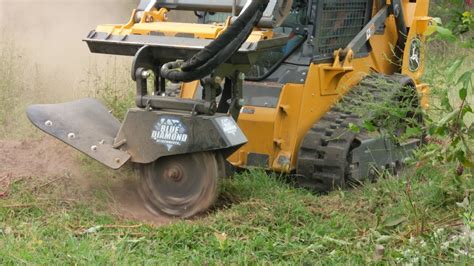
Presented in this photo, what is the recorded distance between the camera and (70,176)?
7.02 meters

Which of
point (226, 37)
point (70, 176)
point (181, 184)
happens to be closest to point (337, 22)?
point (226, 37)

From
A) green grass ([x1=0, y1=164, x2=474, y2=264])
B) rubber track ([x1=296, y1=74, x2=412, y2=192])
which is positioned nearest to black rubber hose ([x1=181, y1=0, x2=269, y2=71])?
green grass ([x1=0, y1=164, x2=474, y2=264])

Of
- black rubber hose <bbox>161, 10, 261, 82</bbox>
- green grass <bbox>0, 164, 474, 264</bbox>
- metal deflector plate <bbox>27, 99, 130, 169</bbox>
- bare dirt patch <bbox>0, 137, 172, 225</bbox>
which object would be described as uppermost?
black rubber hose <bbox>161, 10, 261, 82</bbox>

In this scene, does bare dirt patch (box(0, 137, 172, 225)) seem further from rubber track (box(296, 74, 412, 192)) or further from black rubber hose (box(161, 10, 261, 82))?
rubber track (box(296, 74, 412, 192))

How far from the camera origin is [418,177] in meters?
6.57

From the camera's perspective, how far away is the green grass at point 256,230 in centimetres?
527

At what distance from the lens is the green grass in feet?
17.3

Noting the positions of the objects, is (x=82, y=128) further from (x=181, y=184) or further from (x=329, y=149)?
(x=329, y=149)

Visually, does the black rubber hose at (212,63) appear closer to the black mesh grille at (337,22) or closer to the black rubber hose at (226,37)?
the black rubber hose at (226,37)

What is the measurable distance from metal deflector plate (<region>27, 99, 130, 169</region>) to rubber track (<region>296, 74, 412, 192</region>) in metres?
1.52

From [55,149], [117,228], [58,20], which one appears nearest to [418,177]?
[117,228]

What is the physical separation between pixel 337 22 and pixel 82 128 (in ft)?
8.41

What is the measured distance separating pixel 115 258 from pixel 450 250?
1.88 m

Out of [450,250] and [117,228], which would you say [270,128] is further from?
[450,250]
